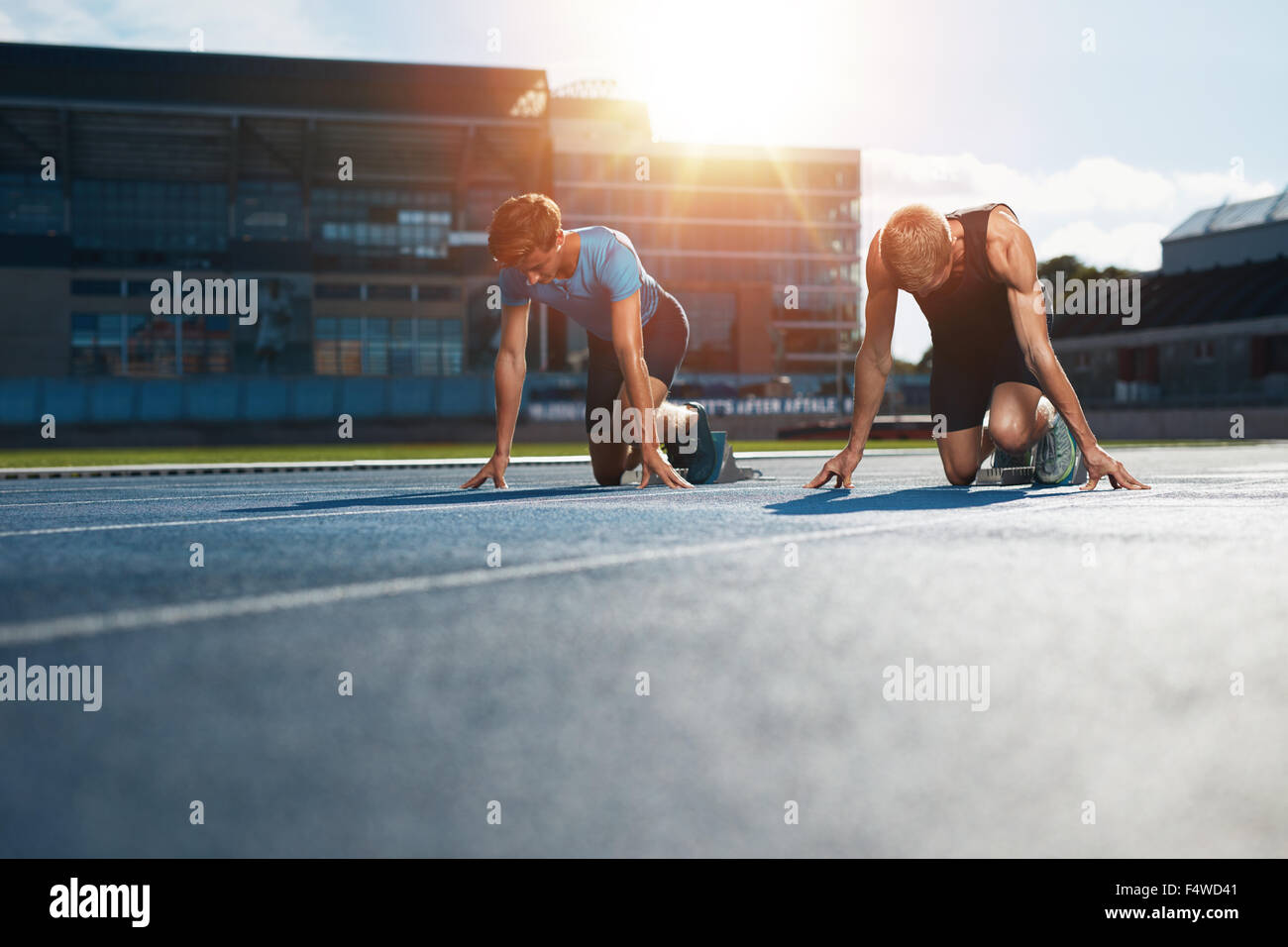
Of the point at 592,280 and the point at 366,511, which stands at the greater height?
the point at 592,280

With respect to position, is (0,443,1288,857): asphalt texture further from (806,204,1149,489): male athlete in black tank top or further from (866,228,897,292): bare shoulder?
(866,228,897,292): bare shoulder

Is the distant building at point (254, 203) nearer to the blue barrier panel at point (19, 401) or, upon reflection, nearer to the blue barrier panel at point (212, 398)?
the blue barrier panel at point (212, 398)

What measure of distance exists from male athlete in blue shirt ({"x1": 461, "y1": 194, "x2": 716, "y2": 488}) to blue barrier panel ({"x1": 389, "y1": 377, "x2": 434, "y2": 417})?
87.9 feet

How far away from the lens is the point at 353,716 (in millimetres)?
2062

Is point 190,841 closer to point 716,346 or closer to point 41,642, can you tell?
point 41,642

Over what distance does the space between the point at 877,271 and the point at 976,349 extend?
1.12 m

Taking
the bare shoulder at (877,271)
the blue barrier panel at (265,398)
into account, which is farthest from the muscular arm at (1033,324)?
the blue barrier panel at (265,398)

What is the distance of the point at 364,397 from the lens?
35.1 m

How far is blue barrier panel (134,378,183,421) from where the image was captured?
33.8 meters

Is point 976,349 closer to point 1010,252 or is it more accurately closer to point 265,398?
point 1010,252

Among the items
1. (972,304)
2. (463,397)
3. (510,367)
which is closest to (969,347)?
(972,304)

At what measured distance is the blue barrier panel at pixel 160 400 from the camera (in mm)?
33781
